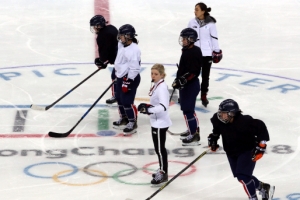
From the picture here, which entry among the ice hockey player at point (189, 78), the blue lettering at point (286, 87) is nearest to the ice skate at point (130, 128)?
the ice hockey player at point (189, 78)

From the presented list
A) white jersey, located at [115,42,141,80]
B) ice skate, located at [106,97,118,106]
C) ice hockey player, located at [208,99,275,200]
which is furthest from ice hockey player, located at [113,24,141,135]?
ice hockey player, located at [208,99,275,200]

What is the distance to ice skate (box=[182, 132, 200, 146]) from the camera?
7.75m

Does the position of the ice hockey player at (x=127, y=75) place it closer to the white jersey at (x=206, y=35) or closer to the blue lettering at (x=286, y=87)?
the white jersey at (x=206, y=35)

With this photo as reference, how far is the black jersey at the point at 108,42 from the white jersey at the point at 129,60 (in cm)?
35

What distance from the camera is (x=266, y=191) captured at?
6250 millimetres

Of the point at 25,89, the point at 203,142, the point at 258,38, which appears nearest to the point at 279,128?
the point at 203,142

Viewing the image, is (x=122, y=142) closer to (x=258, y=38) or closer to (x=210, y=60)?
(x=210, y=60)

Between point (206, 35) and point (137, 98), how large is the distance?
121 centimetres

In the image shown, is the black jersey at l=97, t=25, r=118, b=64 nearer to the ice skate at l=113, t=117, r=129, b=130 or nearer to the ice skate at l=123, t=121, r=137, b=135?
the ice skate at l=113, t=117, r=129, b=130

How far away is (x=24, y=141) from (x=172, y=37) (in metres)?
5.26

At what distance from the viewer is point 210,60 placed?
29.0ft

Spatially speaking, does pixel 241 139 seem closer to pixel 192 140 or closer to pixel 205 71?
pixel 192 140

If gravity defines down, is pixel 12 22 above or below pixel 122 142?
above

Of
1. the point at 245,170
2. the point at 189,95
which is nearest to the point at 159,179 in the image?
the point at 245,170
